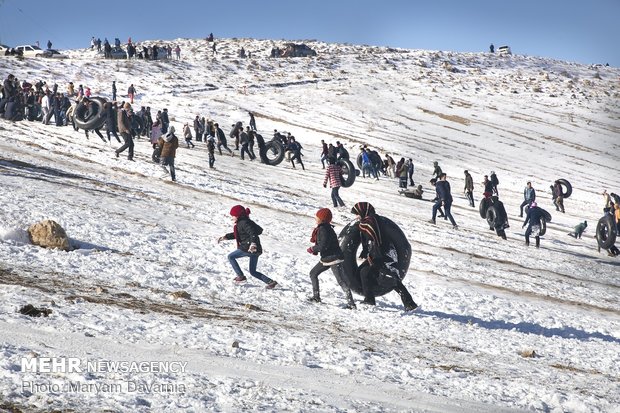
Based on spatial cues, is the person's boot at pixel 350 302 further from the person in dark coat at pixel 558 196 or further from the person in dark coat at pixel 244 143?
the person in dark coat at pixel 558 196

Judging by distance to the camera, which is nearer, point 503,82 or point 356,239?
point 356,239

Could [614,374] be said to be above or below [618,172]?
below

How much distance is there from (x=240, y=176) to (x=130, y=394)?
18426 millimetres

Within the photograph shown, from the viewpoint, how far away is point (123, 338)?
5.81 m

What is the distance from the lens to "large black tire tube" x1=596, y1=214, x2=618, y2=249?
63.7 feet

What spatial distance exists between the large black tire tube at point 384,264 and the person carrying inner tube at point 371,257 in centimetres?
8

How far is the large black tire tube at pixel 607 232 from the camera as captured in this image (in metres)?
19.4

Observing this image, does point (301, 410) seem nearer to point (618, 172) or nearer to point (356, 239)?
point (356, 239)

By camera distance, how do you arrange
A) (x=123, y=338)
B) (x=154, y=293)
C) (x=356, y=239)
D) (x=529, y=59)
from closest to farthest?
(x=123, y=338) < (x=154, y=293) < (x=356, y=239) < (x=529, y=59)

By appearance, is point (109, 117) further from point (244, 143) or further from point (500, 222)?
point (500, 222)

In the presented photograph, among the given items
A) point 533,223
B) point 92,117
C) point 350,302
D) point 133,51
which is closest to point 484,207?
point 533,223

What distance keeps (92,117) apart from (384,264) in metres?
17.2

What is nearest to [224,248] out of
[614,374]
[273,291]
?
[273,291]

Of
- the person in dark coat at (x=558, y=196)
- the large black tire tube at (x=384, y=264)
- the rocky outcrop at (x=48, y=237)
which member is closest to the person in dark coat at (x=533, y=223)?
the person in dark coat at (x=558, y=196)
